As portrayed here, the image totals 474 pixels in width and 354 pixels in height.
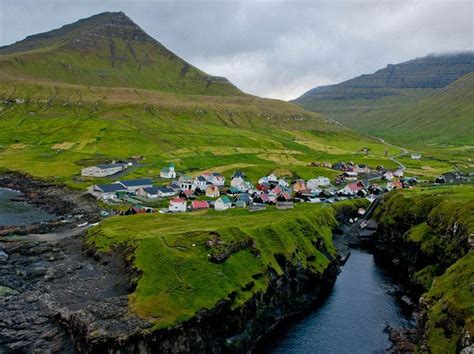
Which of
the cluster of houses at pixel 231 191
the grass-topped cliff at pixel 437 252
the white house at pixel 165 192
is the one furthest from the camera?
the white house at pixel 165 192

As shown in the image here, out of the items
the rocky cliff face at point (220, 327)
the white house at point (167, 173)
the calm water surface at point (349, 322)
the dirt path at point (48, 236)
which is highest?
the white house at point (167, 173)

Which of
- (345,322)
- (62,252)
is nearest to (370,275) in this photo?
(345,322)

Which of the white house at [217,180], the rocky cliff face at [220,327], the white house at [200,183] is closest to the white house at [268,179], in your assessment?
the white house at [217,180]

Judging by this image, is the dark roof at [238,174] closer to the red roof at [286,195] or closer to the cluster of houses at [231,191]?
the cluster of houses at [231,191]

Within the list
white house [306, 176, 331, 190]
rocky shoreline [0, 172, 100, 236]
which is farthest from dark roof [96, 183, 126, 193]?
white house [306, 176, 331, 190]

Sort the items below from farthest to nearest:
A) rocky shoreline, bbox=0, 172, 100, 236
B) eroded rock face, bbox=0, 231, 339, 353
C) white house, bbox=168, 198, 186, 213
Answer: white house, bbox=168, 198, 186, 213 → rocky shoreline, bbox=0, 172, 100, 236 → eroded rock face, bbox=0, 231, 339, 353

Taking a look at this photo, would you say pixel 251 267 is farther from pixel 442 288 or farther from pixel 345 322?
pixel 442 288

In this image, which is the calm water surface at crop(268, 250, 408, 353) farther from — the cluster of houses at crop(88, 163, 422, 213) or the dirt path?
the dirt path
